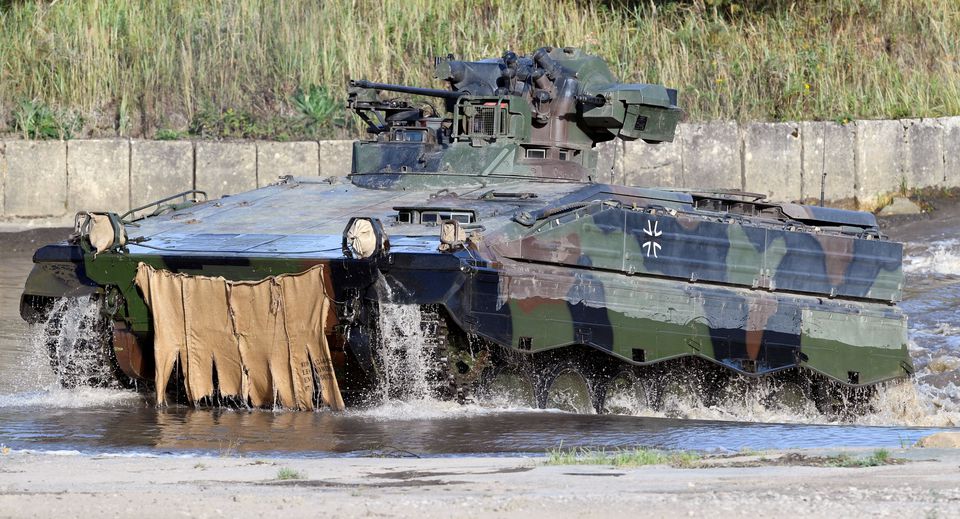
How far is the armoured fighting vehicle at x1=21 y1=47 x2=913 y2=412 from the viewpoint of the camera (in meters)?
11.3

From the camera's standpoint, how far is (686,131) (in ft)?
68.6

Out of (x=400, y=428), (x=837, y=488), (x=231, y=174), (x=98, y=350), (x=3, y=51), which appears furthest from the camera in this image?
(x=3, y=51)

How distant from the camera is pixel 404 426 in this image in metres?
10.8

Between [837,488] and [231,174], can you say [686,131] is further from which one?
[837,488]

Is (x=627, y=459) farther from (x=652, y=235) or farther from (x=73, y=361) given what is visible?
(x=73, y=361)

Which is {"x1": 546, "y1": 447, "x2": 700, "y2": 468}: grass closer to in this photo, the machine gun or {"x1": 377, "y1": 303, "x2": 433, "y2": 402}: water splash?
{"x1": 377, "y1": 303, "x2": 433, "y2": 402}: water splash

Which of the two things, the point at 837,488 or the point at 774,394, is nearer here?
the point at 837,488

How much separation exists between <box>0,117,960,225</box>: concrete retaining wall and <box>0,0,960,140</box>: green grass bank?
600 mm

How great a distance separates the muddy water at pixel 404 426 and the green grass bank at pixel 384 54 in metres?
6.65

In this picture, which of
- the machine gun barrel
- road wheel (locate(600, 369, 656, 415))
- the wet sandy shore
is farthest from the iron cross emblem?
the wet sandy shore

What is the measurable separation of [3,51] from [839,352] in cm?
1220

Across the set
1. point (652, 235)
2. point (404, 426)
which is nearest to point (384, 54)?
point (652, 235)

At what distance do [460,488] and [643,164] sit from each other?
13.6 m

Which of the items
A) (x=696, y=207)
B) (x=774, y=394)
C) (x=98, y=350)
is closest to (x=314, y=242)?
(x=98, y=350)
